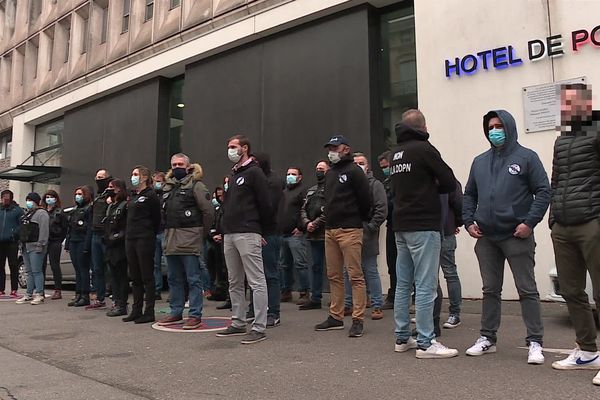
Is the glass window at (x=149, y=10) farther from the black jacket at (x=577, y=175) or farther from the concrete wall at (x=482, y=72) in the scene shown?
the black jacket at (x=577, y=175)

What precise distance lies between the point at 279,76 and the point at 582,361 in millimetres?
9073

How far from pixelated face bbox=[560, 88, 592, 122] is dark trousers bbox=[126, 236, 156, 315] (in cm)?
483

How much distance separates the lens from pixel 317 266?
24.9 feet

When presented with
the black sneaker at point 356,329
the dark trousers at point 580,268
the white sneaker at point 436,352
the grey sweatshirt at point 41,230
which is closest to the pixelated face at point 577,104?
the dark trousers at point 580,268

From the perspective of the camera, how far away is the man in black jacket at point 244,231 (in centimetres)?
542

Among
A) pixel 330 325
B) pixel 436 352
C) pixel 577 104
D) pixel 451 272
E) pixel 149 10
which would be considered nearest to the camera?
pixel 577 104

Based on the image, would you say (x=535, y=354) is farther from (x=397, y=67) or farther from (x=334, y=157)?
(x=397, y=67)

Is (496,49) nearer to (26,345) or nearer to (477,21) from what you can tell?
(477,21)

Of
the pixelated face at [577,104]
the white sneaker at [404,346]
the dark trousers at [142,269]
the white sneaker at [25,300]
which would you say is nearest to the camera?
the pixelated face at [577,104]

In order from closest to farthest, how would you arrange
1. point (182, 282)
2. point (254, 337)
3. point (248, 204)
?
point (254, 337), point (248, 204), point (182, 282)

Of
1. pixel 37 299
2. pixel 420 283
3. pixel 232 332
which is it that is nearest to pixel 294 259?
pixel 232 332

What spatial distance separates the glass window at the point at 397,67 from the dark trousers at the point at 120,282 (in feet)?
17.1

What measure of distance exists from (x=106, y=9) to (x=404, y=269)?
16346 millimetres

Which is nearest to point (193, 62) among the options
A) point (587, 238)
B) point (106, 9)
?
point (106, 9)
